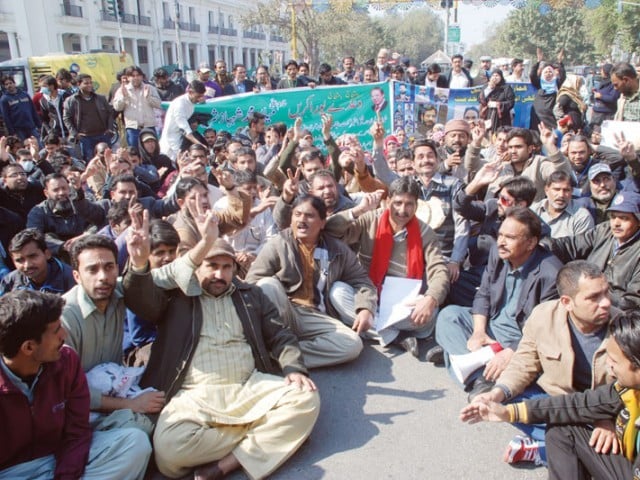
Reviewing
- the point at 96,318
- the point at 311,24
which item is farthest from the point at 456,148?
the point at 311,24

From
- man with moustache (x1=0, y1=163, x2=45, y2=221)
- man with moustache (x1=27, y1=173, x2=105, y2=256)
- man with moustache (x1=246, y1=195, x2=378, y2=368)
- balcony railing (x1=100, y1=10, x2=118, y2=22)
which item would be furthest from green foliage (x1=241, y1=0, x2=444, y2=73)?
man with moustache (x1=246, y1=195, x2=378, y2=368)

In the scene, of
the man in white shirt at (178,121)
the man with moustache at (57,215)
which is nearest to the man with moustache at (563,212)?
the man with moustache at (57,215)

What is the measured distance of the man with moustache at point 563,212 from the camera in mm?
4441

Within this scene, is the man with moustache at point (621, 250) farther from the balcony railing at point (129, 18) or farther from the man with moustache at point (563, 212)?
the balcony railing at point (129, 18)

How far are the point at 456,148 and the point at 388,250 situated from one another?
6.22 feet

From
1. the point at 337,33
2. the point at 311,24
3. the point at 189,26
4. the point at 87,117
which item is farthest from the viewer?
the point at 189,26

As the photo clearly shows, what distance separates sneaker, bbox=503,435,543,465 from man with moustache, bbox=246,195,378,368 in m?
1.33

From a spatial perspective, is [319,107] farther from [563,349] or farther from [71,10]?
[71,10]

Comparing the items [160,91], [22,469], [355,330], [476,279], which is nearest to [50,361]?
[22,469]

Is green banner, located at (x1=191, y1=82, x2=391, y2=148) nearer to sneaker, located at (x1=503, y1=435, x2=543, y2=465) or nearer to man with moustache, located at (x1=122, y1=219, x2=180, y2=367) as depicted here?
man with moustache, located at (x1=122, y1=219, x2=180, y2=367)

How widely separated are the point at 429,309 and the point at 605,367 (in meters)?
1.53

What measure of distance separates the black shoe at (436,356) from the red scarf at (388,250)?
0.68 metres

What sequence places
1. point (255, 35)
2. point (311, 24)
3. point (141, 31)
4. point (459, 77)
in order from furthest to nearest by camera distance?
point (255, 35)
point (141, 31)
point (311, 24)
point (459, 77)

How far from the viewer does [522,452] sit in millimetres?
2977
